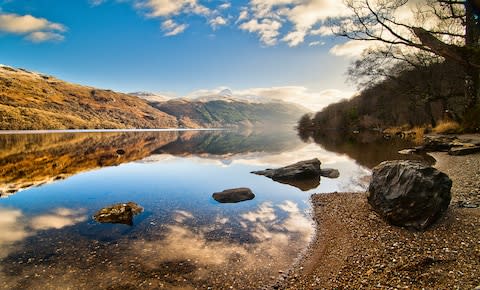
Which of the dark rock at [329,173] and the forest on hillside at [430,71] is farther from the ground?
the forest on hillside at [430,71]

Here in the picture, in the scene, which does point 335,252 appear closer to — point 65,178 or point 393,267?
point 393,267

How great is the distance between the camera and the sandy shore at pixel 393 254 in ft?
24.3

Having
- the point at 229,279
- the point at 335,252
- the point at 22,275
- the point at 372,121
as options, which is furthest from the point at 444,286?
the point at 372,121

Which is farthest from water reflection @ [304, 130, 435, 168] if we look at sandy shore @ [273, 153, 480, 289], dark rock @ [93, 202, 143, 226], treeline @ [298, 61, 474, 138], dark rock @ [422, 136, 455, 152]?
dark rock @ [93, 202, 143, 226]

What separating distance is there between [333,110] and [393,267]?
158527 mm

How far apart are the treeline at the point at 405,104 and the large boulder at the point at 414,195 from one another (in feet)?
92.3

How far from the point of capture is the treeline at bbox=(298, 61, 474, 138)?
42.5 m

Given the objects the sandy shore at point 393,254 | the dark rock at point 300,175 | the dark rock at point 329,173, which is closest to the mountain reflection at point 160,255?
the sandy shore at point 393,254

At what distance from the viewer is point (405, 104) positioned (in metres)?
78.4

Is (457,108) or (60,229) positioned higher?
(457,108)

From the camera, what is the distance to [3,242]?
11.8 m

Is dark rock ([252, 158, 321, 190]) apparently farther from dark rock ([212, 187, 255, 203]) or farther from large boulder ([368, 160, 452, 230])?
large boulder ([368, 160, 452, 230])

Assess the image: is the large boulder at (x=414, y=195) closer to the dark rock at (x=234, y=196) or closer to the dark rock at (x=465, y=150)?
the dark rock at (x=234, y=196)

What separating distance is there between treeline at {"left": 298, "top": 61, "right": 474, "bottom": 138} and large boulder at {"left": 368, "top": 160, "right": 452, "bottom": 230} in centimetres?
2812
